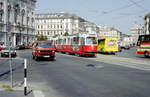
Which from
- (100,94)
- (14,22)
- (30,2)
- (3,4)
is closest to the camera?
(100,94)

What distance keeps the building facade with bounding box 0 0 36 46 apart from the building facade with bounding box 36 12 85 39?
31723mm

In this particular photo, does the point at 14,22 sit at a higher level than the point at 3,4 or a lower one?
lower

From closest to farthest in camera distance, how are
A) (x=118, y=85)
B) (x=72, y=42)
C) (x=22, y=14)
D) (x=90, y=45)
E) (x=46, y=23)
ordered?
(x=118, y=85) → (x=90, y=45) → (x=72, y=42) → (x=22, y=14) → (x=46, y=23)

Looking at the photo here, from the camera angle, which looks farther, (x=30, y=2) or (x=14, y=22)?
(x=30, y=2)

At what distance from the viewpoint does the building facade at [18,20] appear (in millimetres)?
72875

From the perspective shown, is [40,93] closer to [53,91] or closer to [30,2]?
[53,91]

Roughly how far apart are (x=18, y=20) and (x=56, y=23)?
44882mm

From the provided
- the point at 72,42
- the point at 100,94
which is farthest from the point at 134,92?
the point at 72,42

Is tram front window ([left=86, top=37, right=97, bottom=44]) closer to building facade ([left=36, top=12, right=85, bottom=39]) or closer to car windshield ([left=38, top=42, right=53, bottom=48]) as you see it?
car windshield ([left=38, top=42, right=53, bottom=48])

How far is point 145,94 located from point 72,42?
26.7 meters

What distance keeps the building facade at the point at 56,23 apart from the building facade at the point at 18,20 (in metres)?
31.7

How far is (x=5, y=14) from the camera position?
73.5 metres

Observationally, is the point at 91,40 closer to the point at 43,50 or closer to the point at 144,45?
the point at 144,45

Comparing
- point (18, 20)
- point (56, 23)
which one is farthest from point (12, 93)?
point (56, 23)
